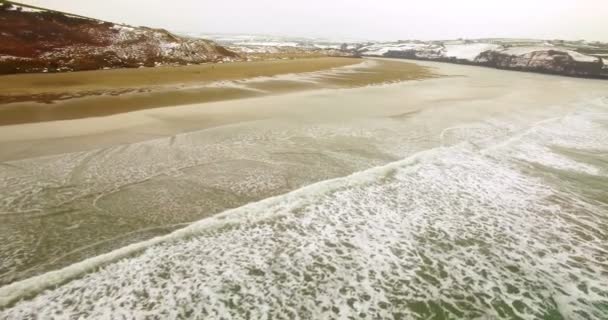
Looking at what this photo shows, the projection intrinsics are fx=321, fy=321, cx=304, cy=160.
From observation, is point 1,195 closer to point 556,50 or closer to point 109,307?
point 109,307

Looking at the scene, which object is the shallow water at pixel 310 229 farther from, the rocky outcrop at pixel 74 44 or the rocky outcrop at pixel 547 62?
the rocky outcrop at pixel 547 62

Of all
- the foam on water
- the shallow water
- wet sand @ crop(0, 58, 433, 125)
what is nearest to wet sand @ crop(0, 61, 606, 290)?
the shallow water

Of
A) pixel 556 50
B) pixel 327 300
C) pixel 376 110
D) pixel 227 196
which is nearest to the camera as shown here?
pixel 327 300

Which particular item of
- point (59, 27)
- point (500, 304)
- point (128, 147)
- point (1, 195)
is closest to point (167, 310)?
point (500, 304)

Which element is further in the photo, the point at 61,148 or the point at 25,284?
the point at 61,148

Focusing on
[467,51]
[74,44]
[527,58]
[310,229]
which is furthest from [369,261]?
[467,51]

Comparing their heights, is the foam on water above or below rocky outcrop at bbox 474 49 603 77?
below

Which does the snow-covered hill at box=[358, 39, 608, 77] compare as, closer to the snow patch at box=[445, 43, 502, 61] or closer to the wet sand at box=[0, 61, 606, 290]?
the snow patch at box=[445, 43, 502, 61]

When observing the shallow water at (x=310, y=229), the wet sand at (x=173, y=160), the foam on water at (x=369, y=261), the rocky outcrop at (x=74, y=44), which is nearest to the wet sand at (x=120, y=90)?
the wet sand at (x=173, y=160)
